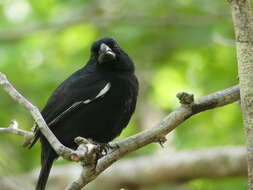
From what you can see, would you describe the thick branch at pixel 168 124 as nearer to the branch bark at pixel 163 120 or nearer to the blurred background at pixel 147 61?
the branch bark at pixel 163 120

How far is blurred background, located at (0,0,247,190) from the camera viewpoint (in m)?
7.75

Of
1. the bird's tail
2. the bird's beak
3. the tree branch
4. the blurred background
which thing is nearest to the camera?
the tree branch

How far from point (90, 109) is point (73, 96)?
20 cm

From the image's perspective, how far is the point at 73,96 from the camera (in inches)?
205

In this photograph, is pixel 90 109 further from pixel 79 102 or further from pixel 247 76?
pixel 247 76

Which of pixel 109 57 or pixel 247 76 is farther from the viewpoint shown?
A: pixel 109 57

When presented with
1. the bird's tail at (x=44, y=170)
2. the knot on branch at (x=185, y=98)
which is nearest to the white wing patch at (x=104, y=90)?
the bird's tail at (x=44, y=170)

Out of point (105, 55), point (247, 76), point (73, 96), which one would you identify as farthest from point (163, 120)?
point (105, 55)

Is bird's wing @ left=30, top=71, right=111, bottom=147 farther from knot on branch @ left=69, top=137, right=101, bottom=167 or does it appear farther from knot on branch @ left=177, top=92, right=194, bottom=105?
knot on branch @ left=69, top=137, right=101, bottom=167

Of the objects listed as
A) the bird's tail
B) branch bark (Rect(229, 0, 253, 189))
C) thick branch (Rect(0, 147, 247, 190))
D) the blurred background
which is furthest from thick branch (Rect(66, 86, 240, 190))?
the blurred background

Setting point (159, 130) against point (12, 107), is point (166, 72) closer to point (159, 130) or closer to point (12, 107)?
point (12, 107)

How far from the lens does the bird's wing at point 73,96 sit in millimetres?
5133

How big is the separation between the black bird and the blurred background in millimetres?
2257

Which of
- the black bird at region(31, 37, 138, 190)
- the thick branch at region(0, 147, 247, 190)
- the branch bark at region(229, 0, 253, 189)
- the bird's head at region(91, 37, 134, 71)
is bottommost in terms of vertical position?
the thick branch at region(0, 147, 247, 190)
